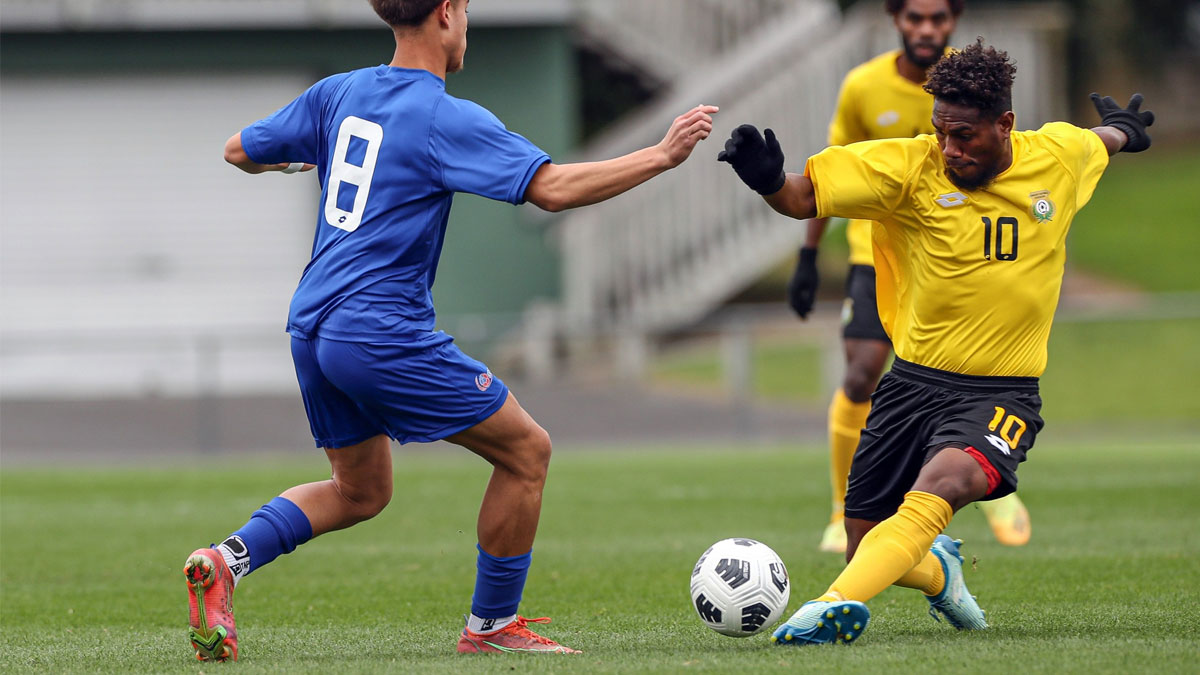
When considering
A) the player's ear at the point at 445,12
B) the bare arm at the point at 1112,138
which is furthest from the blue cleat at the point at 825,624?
the player's ear at the point at 445,12

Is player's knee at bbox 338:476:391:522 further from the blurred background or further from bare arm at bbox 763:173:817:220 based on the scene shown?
the blurred background

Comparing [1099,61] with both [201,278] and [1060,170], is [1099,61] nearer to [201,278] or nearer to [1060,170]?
[201,278]

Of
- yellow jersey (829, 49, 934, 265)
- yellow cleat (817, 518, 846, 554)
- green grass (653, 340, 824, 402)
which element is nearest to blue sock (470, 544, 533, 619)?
yellow cleat (817, 518, 846, 554)

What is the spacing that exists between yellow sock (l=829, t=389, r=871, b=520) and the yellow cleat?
0.22ft

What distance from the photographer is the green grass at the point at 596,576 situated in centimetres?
476

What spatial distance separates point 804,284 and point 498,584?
309 centimetres

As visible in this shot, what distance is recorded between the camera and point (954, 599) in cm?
525

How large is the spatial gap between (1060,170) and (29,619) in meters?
4.24

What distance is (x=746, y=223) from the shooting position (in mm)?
19469

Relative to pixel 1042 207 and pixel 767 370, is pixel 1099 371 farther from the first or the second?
pixel 1042 207

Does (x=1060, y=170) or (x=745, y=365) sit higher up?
(x=1060, y=170)

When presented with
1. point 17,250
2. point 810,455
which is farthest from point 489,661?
point 17,250

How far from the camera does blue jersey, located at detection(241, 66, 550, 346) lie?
4.66 m

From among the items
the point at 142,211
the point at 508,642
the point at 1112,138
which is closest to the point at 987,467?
the point at 1112,138
